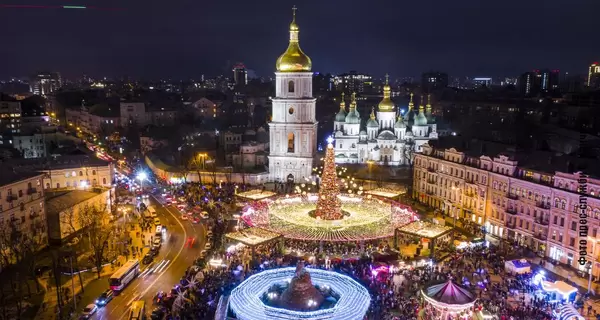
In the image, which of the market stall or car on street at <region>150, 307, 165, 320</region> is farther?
the market stall

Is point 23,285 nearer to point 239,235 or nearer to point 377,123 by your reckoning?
point 239,235

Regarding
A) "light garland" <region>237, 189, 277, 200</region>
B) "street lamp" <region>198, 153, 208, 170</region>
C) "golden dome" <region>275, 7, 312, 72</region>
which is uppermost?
"golden dome" <region>275, 7, 312, 72</region>

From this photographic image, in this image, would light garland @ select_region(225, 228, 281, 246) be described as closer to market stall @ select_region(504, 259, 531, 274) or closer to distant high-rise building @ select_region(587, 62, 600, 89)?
market stall @ select_region(504, 259, 531, 274)

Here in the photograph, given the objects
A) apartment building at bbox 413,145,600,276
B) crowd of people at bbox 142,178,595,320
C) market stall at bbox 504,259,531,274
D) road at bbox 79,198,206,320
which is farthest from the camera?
apartment building at bbox 413,145,600,276

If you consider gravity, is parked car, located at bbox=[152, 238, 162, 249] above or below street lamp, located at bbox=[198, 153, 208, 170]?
below

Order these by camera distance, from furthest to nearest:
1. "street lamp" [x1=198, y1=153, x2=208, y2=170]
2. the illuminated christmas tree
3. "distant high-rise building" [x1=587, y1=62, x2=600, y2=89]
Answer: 1. "distant high-rise building" [x1=587, y1=62, x2=600, y2=89]
2. "street lamp" [x1=198, y1=153, x2=208, y2=170]
3. the illuminated christmas tree

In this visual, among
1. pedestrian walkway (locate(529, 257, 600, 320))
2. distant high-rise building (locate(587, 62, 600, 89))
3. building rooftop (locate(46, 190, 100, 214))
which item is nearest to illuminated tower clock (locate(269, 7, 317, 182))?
building rooftop (locate(46, 190, 100, 214))
